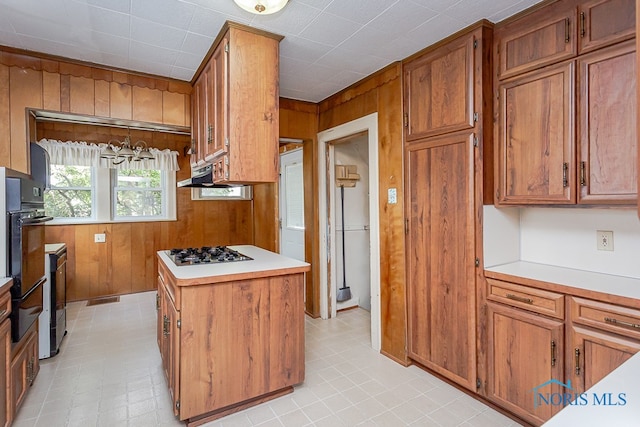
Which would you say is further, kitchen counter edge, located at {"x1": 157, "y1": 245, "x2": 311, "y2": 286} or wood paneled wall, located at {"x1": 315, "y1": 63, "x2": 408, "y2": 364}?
wood paneled wall, located at {"x1": 315, "y1": 63, "x2": 408, "y2": 364}

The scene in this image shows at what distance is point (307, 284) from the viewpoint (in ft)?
12.6

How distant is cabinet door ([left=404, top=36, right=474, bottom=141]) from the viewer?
217cm

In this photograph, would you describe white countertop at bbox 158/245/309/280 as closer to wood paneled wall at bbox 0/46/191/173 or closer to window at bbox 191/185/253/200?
wood paneled wall at bbox 0/46/191/173

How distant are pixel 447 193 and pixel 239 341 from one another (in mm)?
1665

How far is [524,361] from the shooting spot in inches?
74.9

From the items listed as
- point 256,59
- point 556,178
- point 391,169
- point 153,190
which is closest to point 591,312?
point 556,178

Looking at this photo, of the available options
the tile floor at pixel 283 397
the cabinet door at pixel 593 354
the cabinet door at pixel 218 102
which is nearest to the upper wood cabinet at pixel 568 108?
the cabinet door at pixel 593 354

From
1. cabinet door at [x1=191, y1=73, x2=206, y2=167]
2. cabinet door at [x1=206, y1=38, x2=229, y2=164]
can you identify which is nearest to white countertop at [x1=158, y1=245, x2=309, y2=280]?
cabinet door at [x1=206, y1=38, x2=229, y2=164]

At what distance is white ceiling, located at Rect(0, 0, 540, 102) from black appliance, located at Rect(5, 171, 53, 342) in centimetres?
95

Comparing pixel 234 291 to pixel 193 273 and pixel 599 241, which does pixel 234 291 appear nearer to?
pixel 193 273

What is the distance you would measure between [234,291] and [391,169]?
157 centimetres

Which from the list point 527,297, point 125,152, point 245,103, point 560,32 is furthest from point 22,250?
point 560,32

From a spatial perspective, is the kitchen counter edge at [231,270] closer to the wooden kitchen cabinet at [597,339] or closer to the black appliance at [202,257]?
the black appliance at [202,257]

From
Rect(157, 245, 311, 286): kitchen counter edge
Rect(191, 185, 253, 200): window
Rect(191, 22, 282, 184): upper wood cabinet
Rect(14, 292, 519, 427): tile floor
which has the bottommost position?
Rect(14, 292, 519, 427): tile floor
